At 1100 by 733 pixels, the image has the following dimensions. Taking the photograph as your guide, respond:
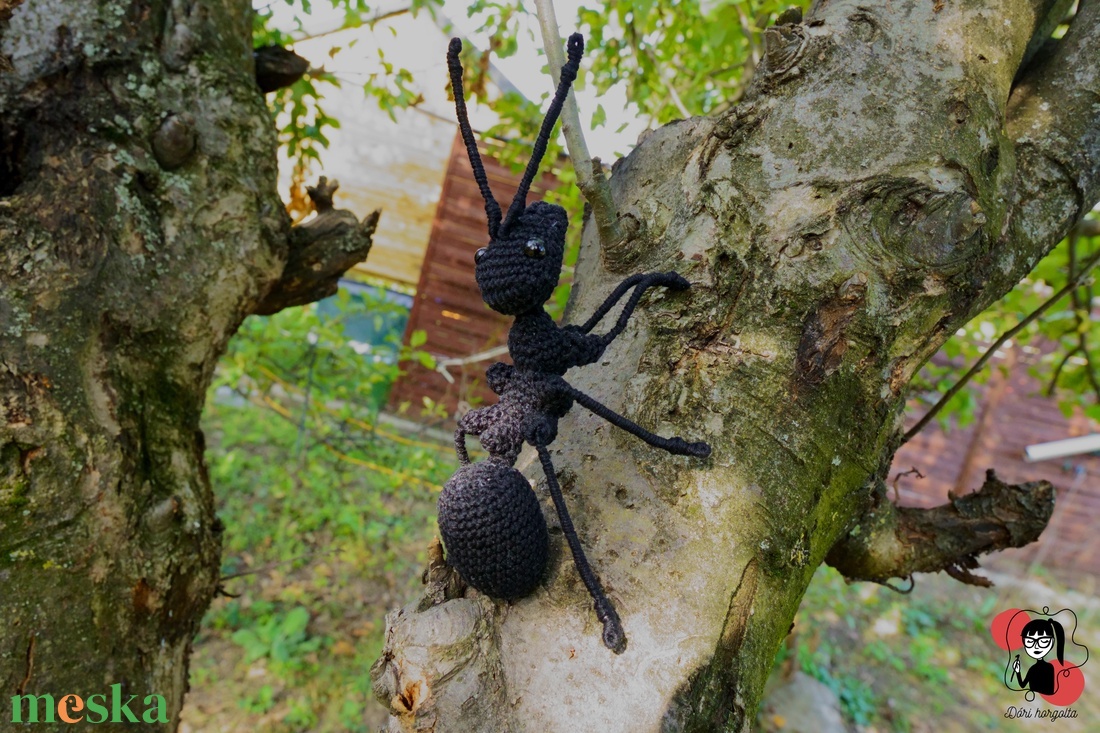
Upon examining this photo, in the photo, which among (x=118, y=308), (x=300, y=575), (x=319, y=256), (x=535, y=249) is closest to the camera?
(x=535, y=249)

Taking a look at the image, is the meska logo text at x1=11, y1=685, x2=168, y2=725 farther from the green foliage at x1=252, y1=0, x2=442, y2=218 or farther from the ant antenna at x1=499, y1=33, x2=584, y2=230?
the green foliage at x1=252, y1=0, x2=442, y2=218

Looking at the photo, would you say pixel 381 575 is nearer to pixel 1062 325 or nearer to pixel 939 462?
pixel 1062 325

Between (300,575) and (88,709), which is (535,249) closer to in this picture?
(88,709)

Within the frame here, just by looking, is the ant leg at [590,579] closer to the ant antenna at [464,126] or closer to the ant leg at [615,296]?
the ant leg at [615,296]

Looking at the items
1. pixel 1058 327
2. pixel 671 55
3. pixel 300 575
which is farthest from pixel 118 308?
pixel 300 575

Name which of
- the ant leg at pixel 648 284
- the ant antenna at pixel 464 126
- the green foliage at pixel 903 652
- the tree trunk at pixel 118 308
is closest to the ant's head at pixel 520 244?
the ant antenna at pixel 464 126

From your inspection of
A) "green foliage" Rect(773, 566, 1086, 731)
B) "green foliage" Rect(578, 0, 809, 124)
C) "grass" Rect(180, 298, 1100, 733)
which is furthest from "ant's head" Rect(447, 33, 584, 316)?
"green foliage" Rect(773, 566, 1086, 731)
